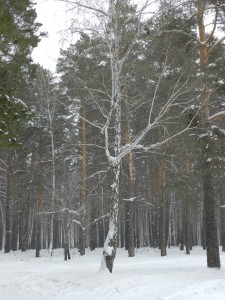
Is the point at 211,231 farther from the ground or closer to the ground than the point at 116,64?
closer to the ground

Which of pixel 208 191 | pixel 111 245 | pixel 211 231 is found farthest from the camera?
pixel 208 191

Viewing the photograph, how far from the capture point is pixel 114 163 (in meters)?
11.4

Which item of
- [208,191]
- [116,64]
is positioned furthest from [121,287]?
[116,64]

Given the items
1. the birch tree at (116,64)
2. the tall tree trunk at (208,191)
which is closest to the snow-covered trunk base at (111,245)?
the birch tree at (116,64)

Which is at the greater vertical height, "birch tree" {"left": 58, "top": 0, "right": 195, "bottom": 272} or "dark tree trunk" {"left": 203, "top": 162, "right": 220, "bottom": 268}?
"birch tree" {"left": 58, "top": 0, "right": 195, "bottom": 272}

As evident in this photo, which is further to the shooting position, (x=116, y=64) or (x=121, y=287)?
(x=116, y=64)

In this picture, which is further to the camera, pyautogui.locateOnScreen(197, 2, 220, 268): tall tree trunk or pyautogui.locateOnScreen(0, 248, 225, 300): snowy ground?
pyautogui.locateOnScreen(197, 2, 220, 268): tall tree trunk

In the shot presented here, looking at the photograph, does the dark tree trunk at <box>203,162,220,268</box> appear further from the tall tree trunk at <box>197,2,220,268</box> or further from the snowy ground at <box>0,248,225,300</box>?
the snowy ground at <box>0,248,225,300</box>

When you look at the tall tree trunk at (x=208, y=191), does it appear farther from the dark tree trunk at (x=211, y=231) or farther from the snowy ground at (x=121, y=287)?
the snowy ground at (x=121, y=287)

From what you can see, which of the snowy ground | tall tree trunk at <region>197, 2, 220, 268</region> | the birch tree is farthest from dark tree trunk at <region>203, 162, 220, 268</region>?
the birch tree

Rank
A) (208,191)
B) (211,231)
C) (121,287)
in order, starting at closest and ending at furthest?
(121,287)
(211,231)
(208,191)

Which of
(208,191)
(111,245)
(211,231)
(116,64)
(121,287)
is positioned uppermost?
(116,64)

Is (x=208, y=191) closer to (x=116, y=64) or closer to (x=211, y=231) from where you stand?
(x=211, y=231)

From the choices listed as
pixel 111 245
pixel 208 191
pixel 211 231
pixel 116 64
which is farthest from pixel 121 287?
pixel 116 64
